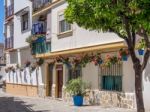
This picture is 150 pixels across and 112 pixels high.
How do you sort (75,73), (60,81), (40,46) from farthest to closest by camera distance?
(40,46), (60,81), (75,73)

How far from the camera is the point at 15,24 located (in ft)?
148

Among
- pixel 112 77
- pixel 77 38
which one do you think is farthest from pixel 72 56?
pixel 112 77

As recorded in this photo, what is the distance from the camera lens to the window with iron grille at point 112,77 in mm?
23722

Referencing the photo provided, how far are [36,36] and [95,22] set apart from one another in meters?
25.6

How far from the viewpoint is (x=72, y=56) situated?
28906 millimetres

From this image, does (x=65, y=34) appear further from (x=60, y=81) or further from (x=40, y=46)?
(x=40, y=46)

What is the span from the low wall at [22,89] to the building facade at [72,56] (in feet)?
4.88

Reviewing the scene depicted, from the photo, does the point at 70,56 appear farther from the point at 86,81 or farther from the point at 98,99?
A: the point at 98,99

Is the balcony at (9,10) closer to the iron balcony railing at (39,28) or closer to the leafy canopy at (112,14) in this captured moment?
the iron balcony railing at (39,28)

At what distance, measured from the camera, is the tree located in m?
9.81

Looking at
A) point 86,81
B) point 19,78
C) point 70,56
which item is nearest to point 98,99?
point 86,81

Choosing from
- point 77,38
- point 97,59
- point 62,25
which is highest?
point 62,25

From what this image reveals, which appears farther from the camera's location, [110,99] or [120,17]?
[110,99]

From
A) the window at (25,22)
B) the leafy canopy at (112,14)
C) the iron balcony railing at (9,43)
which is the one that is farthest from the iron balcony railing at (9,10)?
the leafy canopy at (112,14)
